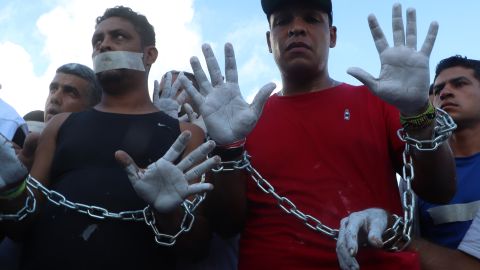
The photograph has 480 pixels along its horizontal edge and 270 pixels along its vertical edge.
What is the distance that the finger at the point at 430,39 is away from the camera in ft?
8.48

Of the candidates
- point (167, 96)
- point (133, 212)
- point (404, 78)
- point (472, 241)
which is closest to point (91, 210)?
point (133, 212)

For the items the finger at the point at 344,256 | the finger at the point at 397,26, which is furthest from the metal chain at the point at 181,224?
the finger at the point at 397,26

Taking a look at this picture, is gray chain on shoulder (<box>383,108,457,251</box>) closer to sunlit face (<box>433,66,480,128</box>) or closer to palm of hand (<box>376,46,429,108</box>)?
palm of hand (<box>376,46,429,108</box>)

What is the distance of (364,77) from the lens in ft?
8.36

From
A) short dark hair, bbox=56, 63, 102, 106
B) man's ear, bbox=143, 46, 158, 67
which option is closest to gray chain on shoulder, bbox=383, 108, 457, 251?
man's ear, bbox=143, 46, 158, 67

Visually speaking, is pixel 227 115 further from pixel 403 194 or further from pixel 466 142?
pixel 466 142

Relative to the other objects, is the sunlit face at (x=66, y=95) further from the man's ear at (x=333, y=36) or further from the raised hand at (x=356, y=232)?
the raised hand at (x=356, y=232)

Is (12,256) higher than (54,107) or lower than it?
lower

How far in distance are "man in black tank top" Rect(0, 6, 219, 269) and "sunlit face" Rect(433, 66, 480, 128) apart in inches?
82.1

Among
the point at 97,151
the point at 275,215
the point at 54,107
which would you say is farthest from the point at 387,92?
the point at 54,107

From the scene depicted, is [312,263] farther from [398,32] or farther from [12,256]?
[12,256]

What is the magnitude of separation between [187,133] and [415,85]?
1.02 meters

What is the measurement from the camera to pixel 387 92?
97.9 inches

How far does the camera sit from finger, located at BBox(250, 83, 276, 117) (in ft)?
8.85
